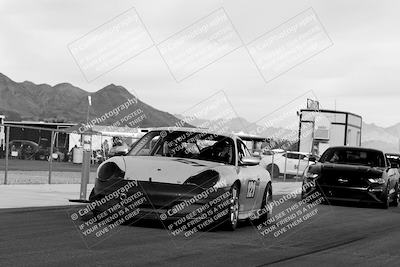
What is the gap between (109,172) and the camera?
424 inches

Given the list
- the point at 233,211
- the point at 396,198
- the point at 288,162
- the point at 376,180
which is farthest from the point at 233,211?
the point at 288,162

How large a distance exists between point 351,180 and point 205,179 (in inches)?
359

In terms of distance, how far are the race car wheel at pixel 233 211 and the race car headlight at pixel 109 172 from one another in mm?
1539

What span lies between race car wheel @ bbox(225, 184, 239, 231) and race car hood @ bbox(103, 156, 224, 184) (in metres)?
0.45

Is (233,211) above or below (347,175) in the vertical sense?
above

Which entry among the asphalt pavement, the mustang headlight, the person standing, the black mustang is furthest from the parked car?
the asphalt pavement

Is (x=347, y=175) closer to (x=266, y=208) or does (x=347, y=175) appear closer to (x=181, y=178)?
(x=266, y=208)

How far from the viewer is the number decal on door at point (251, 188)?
39.5 feet

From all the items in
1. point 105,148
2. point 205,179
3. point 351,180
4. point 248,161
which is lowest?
point 351,180

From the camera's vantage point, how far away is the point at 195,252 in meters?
8.68

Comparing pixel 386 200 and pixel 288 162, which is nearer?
pixel 386 200

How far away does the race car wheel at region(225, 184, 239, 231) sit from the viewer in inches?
435

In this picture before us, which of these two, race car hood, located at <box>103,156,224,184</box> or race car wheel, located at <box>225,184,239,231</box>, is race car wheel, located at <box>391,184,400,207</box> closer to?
race car wheel, located at <box>225,184,239,231</box>

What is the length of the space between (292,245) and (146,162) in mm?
2258
